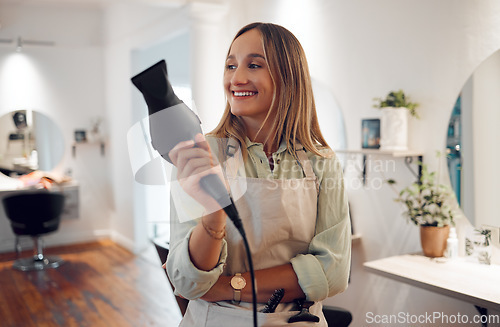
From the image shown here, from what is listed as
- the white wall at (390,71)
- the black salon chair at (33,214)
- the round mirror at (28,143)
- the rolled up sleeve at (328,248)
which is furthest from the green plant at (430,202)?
the round mirror at (28,143)

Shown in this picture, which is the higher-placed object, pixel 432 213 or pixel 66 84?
pixel 66 84

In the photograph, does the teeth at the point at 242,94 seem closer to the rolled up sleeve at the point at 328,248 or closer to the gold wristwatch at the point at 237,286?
the rolled up sleeve at the point at 328,248

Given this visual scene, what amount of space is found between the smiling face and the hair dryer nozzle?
0.27 meters

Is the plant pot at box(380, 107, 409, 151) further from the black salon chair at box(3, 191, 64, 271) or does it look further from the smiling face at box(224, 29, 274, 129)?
the black salon chair at box(3, 191, 64, 271)

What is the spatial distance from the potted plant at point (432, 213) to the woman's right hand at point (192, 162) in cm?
173

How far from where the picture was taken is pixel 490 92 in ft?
6.81

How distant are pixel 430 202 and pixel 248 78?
1569 millimetres

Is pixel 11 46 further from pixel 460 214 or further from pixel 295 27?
pixel 460 214

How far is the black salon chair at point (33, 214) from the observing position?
15.5 feet

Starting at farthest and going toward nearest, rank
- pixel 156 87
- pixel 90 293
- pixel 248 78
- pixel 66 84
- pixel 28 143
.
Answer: pixel 66 84 < pixel 28 143 < pixel 90 293 < pixel 248 78 < pixel 156 87

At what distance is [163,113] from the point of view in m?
0.68

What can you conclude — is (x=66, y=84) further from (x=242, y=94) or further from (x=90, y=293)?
(x=242, y=94)

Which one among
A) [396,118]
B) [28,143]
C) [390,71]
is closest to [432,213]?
[396,118]

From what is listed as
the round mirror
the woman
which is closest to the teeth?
the woman
